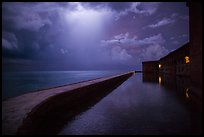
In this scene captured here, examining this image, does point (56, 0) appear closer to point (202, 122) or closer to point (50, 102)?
point (50, 102)

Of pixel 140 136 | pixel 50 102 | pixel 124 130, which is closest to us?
pixel 140 136

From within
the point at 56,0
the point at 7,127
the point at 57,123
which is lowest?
the point at 57,123

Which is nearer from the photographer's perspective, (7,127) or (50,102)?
(7,127)

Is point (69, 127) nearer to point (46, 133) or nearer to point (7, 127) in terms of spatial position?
point (46, 133)

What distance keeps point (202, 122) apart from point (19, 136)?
5781 millimetres

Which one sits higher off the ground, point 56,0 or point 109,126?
point 56,0

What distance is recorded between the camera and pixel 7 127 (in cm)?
428

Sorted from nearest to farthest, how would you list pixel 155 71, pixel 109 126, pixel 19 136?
pixel 19 136 < pixel 109 126 < pixel 155 71

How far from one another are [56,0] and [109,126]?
4.21 metres

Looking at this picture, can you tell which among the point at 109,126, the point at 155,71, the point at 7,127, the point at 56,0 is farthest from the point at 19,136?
the point at 155,71

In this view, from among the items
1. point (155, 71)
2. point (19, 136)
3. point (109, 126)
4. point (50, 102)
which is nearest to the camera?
point (19, 136)

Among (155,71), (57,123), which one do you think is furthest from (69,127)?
(155,71)

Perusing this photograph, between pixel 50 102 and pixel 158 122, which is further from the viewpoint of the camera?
pixel 50 102

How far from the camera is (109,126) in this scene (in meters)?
5.22
